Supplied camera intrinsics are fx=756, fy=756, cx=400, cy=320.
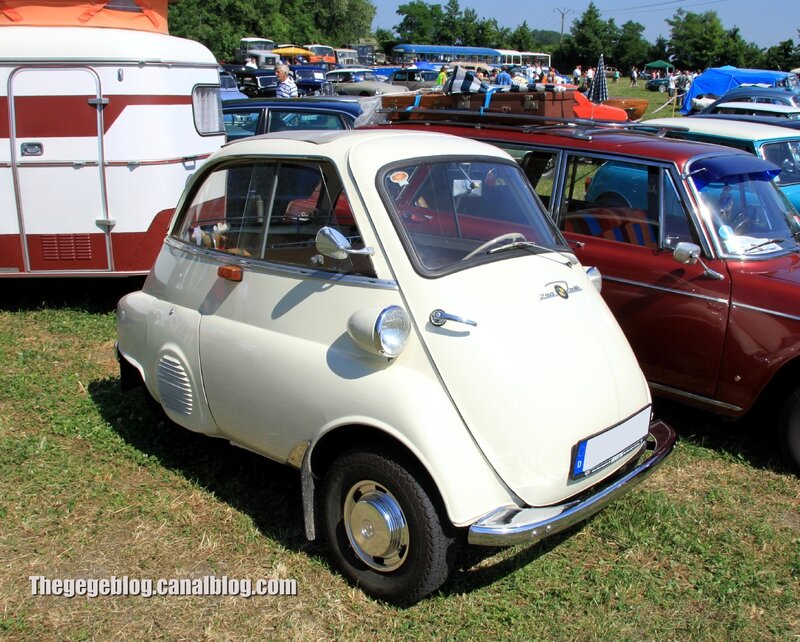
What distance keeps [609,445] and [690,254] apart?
1760 millimetres

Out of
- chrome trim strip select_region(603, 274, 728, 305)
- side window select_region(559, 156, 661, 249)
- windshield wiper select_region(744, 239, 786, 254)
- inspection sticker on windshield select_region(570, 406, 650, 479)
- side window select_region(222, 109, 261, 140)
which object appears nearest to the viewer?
inspection sticker on windshield select_region(570, 406, 650, 479)

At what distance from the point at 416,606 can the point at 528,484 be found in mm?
778

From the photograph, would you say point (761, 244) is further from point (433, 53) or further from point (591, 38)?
point (591, 38)

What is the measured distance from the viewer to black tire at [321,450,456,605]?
3004mm

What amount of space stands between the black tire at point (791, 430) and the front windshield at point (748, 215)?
0.93m

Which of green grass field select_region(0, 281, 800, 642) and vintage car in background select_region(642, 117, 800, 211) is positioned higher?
vintage car in background select_region(642, 117, 800, 211)

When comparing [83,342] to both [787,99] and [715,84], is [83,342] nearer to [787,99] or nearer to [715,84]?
[787,99]

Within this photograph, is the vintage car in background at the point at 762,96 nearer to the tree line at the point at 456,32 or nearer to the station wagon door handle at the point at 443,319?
the station wagon door handle at the point at 443,319

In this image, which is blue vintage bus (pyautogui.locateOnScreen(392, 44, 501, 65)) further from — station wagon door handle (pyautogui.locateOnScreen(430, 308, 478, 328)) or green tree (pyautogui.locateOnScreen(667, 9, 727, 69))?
station wagon door handle (pyautogui.locateOnScreen(430, 308, 478, 328))

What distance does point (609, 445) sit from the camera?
3266mm

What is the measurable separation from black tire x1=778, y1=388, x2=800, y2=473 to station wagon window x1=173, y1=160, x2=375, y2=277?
2725mm

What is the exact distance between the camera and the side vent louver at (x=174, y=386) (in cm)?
397

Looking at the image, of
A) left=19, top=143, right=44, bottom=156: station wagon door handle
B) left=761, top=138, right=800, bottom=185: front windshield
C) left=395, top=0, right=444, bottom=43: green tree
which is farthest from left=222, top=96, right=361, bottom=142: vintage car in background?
left=395, top=0, right=444, bottom=43: green tree

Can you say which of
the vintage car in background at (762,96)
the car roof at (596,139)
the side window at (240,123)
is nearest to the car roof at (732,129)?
the car roof at (596,139)
